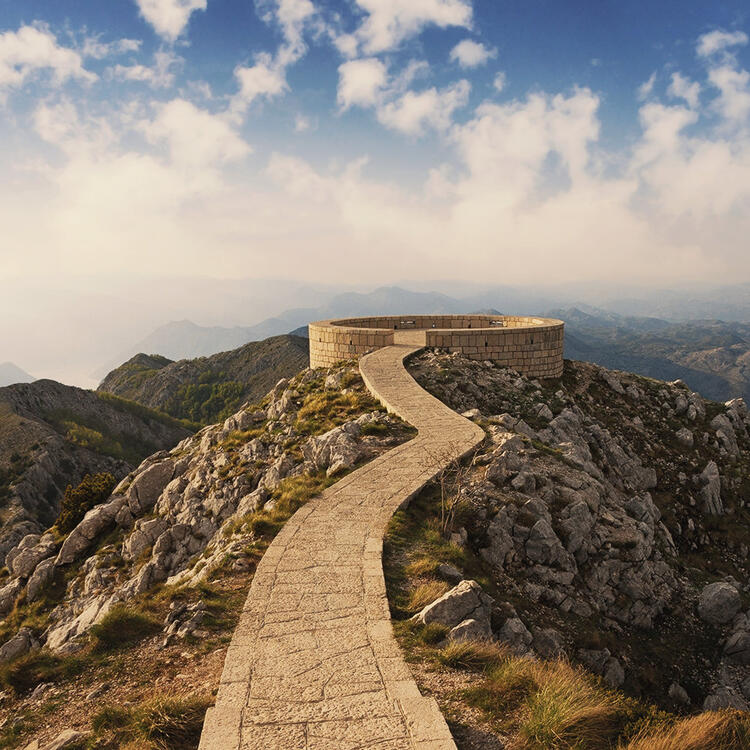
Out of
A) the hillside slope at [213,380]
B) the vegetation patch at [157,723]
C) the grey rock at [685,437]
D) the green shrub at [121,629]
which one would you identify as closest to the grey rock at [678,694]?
the vegetation patch at [157,723]

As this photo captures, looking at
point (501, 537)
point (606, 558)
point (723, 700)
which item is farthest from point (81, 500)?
point (723, 700)

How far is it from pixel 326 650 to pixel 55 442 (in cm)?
6904

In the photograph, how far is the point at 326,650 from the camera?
6695 mm

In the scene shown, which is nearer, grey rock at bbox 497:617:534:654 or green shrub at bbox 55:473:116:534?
grey rock at bbox 497:617:534:654

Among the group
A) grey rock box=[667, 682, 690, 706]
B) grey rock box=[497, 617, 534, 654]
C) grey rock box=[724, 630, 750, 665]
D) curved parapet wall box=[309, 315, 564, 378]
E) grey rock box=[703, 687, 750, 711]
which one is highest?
curved parapet wall box=[309, 315, 564, 378]

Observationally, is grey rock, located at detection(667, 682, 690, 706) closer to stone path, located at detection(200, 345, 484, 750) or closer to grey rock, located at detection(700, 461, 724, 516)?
stone path, located at detection(200, 345, 484, 750)

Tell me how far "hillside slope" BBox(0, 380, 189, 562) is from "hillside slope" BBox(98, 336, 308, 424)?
2236 centimetres

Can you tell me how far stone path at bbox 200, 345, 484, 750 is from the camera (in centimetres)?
529

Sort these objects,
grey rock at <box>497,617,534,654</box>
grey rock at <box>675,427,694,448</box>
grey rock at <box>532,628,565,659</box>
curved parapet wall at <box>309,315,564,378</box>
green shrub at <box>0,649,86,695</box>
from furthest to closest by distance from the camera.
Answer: curved parapet wall at <box>309,315,564,378</box>
grey rock at <box>675,427,694,448</box>
grey rock at <box>532,628,565,659</box>
grey rock at <box>497,617,534,654</box>
green shrub at <box>0,649,86,695</box>

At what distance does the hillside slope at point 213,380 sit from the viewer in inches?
4695

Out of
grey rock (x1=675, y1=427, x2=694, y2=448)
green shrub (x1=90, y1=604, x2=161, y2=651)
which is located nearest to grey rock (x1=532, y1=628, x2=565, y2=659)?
green shrub (x1=90, y1=604, x2=161, y2=651)

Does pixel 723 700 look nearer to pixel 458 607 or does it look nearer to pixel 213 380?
pixel 458 607

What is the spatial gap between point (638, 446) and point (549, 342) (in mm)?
7499

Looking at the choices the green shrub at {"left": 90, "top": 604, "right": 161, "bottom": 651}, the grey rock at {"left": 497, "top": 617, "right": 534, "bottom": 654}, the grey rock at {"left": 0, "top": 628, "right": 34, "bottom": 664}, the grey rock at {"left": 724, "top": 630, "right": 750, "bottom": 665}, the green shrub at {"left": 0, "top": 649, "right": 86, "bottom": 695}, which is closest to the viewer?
the green shrub at {"left": 0, "top": 649, "right": 86, "bottom": 695}
